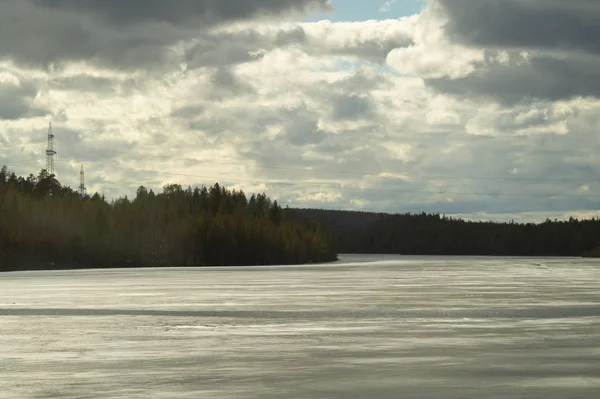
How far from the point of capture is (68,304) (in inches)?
1844

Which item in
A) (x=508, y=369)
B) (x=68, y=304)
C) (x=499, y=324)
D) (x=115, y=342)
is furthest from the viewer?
(x=68, y=304)

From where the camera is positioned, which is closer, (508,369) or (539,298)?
(508,369)

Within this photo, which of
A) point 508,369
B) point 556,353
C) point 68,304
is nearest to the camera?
point 508,369

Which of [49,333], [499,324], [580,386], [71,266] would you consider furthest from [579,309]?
[71,266]

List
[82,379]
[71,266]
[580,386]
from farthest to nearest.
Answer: [71,266]
[82,379]
[580,386]

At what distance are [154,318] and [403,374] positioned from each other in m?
17.6

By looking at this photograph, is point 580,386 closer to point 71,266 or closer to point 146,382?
point 146,382

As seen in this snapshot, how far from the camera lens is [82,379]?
63.9 feet

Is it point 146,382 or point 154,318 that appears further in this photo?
point 154,318

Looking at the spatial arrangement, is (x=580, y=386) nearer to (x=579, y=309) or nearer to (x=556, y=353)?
(x=556, y=353)

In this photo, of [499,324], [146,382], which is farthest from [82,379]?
[499,324]

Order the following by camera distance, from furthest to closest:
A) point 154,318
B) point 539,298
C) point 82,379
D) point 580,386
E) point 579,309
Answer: point 539,298
point 579,309
point 154,318
point 82,379
point 580,386

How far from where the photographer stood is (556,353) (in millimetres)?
23891

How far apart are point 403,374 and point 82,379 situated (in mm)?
5624
